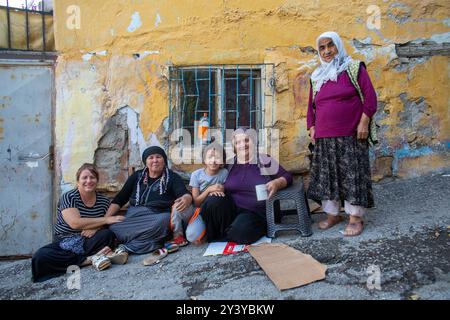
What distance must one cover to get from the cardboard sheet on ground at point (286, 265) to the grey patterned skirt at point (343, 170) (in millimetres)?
635

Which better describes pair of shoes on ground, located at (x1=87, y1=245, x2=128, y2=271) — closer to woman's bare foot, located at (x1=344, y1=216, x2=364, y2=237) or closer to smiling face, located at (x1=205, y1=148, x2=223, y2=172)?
smiling face, located at (x1=205, y1=148, x2=223, y2=172)

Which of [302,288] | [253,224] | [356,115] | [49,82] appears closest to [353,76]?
[356,115]

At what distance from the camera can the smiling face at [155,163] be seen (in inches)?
138

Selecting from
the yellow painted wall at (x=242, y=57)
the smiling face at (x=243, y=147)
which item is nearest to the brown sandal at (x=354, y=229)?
the smiling face at (x=243, y=147)

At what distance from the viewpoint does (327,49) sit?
308cm

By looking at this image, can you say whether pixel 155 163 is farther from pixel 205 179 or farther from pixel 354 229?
pixel 354 229

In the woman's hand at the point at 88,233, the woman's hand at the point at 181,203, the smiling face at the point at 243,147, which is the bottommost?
the woman's hand at the point at 88,233

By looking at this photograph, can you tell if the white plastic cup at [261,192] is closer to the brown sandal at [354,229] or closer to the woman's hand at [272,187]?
the woman's hand at [272,187]

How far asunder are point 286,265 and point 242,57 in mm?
2388

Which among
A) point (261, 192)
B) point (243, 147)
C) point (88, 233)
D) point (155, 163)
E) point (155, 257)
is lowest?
point (155, 257)

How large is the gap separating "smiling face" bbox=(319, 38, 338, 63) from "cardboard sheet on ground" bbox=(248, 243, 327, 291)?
161 centimetres

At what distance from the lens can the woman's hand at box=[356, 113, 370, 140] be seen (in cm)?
295

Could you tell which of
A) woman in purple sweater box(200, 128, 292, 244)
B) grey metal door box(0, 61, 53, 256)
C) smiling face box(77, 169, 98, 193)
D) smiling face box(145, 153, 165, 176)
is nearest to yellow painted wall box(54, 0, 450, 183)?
grey metal door box(0, 61, 53, 256)

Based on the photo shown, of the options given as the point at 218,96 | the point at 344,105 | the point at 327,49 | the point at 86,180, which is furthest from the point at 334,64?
the point at 86,180
